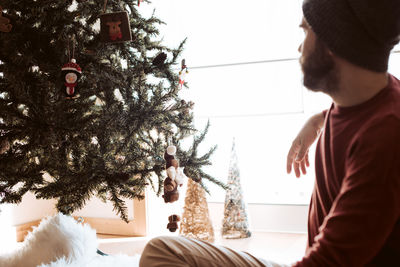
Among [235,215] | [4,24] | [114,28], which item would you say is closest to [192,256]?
[114,28]

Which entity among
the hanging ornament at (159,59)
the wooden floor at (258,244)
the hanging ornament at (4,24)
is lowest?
the wooden floor at (258,244)

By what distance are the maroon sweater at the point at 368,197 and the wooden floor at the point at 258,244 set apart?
1.46m

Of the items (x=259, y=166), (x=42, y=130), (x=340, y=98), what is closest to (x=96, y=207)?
(x=259, y=166)

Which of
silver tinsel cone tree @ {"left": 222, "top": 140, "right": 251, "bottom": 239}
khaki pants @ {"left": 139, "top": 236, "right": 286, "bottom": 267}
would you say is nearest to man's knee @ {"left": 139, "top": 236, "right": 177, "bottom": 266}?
khaki pants @ {"left": 139, "top": 236, "right": 286, "bottom": 267}

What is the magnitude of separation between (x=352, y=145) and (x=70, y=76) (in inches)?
34.6

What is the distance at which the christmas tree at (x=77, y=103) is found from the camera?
1.26 meters

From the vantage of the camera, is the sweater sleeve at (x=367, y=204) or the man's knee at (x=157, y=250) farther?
the man's knee at (x=157, y=250)

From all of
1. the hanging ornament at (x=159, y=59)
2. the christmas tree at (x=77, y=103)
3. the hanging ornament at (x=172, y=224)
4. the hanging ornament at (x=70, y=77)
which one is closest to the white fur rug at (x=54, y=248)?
the christmas tree at (x=77, y=103)

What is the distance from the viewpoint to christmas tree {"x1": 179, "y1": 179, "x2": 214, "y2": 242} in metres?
2.39

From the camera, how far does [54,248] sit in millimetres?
1625

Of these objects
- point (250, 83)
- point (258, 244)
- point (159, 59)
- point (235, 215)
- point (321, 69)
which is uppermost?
point (250, 83)

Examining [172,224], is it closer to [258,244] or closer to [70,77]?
[70,77]

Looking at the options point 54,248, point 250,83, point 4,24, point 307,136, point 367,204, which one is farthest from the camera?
point 250,83

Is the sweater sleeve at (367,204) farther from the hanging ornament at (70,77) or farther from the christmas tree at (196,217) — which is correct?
the christmas tree at (196,217)
